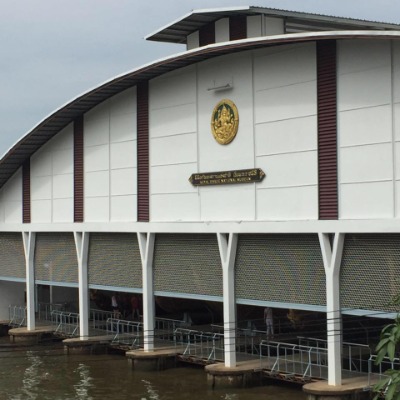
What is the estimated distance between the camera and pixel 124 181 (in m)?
35.6

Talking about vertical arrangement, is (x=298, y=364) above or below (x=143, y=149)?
below

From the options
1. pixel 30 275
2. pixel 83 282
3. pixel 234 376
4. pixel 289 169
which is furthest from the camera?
pixel 30 275

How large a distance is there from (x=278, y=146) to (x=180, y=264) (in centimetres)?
723

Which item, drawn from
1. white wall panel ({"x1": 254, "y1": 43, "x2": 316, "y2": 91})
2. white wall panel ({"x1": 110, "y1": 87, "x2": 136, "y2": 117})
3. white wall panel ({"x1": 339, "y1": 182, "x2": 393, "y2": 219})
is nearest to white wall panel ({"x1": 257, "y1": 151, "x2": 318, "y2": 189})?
white wall panel ({"x1": 339, "y1": 182, "x2": 393, "y2": 219})

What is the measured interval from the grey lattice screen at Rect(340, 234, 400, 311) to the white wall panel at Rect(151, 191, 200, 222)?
25.5 ft

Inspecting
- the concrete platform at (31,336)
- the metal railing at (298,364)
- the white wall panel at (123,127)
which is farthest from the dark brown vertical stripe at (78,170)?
the metal railing at (298,364)

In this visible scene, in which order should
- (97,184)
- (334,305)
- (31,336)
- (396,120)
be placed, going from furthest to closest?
(31,336)
(97,184)
(334,305)
(396,120)

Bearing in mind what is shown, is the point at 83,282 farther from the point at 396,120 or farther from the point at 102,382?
the point at 396,120

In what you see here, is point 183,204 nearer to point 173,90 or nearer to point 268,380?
point 173,90

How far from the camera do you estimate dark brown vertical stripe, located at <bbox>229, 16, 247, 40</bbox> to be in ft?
105

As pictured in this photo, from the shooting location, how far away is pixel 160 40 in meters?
36.7

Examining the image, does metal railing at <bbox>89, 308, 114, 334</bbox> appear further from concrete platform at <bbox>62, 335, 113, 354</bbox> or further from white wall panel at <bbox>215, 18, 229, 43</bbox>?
white wall panel at <bbox>215, 18, 229, 43</bbox>

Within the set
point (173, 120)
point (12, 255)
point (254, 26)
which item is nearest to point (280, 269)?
point (173, 120)

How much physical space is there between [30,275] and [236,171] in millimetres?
16879
